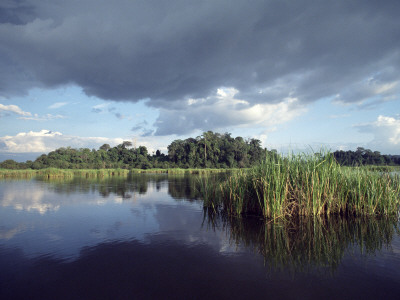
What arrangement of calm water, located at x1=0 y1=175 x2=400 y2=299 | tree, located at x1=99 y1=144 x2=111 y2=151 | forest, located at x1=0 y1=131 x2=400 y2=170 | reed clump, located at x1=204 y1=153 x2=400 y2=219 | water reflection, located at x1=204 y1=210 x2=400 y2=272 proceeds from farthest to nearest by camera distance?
tree, located at x1=99 y1=144 x2=111 y2=151 < forest, located at x1=0 y1=131 x2=400 y2=170 < reed clump, located at x1=204 y1=153 x2=400 y2=219 < water reflection, located at x1=204 y1=210 x2=400 y2=272 < calm water, located at x1=0 y1=175 x2=400 y2=299

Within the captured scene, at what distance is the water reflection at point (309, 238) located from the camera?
5.29 metres

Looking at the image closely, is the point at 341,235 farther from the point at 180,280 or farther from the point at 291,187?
the point at 180,280

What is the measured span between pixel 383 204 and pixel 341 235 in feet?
12.0

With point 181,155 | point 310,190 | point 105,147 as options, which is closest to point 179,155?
Result: point 181,155

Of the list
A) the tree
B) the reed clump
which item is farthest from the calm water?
the tree

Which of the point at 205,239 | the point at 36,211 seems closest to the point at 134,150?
the point at 36,211

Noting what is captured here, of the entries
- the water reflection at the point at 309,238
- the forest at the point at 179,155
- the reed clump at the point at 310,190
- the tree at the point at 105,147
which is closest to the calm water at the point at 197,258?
the water reflection at the point at 309,238

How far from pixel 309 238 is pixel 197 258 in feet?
11.6

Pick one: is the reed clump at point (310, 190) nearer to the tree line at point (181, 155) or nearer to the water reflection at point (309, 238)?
the water reflection at point (309, 238)

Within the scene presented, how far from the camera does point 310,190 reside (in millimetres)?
8086

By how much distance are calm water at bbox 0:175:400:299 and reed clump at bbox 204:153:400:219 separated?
0.67 m

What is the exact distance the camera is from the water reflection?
17.4 feet

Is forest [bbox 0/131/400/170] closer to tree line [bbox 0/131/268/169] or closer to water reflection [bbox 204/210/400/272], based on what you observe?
tree line [bbox 0/131/268/169]

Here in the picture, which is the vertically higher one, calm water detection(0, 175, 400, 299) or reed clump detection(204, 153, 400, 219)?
reed clump detection(204, 153, 400, 219)
